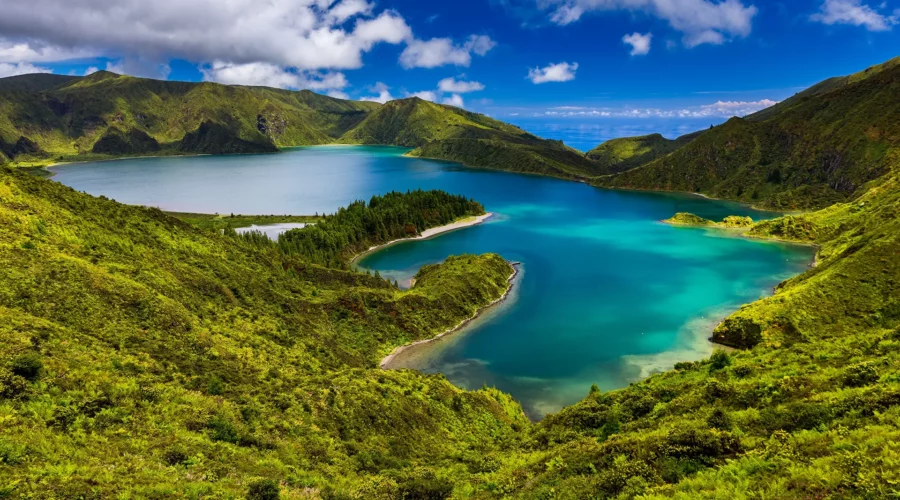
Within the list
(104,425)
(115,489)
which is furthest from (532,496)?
(104,425)

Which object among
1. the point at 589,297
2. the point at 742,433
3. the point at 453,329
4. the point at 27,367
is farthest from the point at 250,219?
the point at 742,433

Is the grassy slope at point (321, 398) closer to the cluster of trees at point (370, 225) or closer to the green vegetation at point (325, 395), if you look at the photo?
the green vegetation at point (325, 395)

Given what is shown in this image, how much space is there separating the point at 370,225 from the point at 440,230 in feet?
82.3

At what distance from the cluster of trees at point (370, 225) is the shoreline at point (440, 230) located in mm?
1330

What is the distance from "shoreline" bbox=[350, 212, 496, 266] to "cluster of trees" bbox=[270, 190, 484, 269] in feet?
4.36

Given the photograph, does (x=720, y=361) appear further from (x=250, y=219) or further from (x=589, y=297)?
(x=250, y=219)

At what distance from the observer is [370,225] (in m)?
132

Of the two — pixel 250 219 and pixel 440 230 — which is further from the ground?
pixel 250 219

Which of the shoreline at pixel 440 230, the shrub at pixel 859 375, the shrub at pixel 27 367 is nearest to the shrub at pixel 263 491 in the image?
the shrub at pixel 27 367

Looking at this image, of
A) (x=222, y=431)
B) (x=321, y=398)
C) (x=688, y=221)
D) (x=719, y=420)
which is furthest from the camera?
(x=688, y=221)

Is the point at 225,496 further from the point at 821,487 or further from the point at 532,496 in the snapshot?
the point at 821,487

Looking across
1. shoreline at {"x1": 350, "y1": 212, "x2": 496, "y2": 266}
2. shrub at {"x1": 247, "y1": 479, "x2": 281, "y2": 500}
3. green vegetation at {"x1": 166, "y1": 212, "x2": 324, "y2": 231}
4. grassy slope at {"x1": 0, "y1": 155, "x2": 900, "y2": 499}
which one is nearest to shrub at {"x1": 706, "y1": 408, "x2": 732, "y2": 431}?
grassy slope at {"x1": 0, "y1": 155, "x2": 900, "y2": 499}

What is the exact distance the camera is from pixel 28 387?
2280 cm

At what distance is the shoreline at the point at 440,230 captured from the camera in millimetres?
123050
